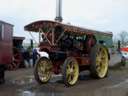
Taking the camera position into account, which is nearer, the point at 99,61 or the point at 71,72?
the point at 71,72

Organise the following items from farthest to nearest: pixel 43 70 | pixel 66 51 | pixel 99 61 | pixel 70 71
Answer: pixel 99 61 → pixel 66 51 → pixel 43 70 → pixel 70 71

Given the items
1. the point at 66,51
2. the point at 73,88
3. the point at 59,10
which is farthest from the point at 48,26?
the point at 59,10

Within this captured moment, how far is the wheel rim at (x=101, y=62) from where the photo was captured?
18.6 meters

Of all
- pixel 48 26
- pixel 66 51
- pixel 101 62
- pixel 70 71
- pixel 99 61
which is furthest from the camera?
pixel 101 62

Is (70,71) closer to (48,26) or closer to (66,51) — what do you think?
(66,51)

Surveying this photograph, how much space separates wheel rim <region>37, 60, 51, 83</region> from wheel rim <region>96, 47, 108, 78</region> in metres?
2.48

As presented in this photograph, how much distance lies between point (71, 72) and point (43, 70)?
1.12 meters

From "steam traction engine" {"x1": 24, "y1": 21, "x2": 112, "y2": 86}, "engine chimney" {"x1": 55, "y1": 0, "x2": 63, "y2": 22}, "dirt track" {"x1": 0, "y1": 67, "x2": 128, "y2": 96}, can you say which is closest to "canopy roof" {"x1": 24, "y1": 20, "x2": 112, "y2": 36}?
"steam traction engine" {"x1": 24, "y1": 21, "x2": 112, "y2": 86}

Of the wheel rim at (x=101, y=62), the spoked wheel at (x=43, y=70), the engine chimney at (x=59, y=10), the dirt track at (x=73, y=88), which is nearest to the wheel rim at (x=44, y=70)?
the spoked wheel at (x=43, y=70)

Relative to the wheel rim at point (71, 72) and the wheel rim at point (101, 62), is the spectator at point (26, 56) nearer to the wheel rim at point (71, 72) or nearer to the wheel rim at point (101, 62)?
the wheel rim at point (101, 62)

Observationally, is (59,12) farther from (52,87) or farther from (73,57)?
(52,87)

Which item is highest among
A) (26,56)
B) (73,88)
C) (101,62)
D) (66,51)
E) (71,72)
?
(66,51)

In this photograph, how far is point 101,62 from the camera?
19000mm

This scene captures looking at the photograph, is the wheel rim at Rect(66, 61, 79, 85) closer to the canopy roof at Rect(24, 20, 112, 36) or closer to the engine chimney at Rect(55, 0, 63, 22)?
the canopy roof at Rect(24, 20, 112, 36)
